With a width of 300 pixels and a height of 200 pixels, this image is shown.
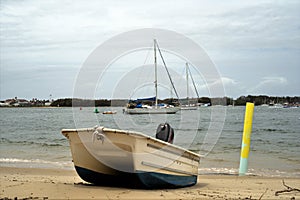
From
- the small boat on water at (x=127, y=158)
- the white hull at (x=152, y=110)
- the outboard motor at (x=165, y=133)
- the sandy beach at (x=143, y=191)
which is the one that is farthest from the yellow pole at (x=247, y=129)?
the white hull at (x=152, y=110)

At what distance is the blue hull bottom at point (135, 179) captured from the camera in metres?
9.10

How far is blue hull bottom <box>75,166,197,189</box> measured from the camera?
9.10m

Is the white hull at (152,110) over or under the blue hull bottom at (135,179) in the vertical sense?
over

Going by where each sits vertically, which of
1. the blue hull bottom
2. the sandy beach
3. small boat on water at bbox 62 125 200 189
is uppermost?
small boat on water at bbox 62 125 200 189

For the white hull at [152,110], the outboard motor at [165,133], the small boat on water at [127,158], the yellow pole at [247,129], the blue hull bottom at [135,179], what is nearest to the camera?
the small boat on water at [127,158]

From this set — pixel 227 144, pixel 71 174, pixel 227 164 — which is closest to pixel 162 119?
pixel 227 144

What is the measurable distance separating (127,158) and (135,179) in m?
0.73

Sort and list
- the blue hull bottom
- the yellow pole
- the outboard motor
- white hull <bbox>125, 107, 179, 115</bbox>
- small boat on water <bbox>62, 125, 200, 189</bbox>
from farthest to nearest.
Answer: white hull <bbox>125, 107, 179, 115</bbox> → the yellow pole → the outboard motor → the blue hull bottom → small boat on water <bbox>62, 125, 200, 189</bbox>

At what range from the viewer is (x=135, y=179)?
360 inches

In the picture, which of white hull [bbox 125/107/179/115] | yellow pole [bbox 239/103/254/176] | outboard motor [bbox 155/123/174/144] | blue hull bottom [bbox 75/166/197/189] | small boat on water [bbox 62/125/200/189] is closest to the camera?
small boat on water [bbox 62/125/200/189]

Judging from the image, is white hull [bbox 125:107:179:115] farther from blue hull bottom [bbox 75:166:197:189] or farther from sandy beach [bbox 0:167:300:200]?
blue hull bottom [bbox 75:166:197:189]

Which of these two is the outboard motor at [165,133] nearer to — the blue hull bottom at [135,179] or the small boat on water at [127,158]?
the small boat on water at [127,158]

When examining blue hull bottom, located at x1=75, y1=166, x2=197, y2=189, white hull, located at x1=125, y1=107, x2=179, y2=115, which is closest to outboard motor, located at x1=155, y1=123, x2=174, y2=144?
blue hull bottom, located at x1=75, y1=166, x2=197, y2=189

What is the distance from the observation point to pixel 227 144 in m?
24.5
